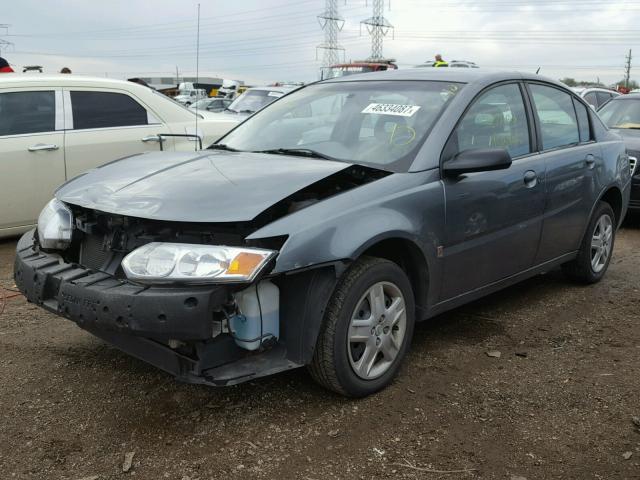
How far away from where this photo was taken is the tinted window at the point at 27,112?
5781mm

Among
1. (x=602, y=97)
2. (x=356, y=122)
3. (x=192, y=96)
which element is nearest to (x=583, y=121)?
(x=356, y=122)

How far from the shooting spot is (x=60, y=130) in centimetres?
601

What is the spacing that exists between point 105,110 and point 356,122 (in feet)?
11.4

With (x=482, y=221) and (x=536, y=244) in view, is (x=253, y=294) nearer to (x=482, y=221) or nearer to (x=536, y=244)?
(x=482, y=221)

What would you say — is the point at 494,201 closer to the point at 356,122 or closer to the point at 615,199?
the point at 356,122

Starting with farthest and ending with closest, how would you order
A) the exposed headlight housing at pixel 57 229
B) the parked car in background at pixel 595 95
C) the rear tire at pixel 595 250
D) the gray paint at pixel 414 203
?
the parked car in background at pixel 595 95, the rear tire at pixel 595 250, the exposed headlight housing at pixel 57 229, the gray paint at pixel 414 203

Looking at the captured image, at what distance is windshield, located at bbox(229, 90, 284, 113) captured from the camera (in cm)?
1125

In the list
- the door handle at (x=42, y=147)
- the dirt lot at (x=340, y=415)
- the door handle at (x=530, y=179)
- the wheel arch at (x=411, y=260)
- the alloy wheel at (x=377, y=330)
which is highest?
the door handle at (x=42, y=147)

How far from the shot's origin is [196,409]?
3018mm

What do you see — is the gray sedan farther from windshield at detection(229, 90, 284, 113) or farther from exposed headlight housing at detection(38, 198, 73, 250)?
windshield at detection(229, 90, 284, 113)

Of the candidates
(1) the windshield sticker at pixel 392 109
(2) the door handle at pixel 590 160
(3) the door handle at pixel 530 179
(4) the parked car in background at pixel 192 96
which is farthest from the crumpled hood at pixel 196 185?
(2) the door handle at pixel 590 160

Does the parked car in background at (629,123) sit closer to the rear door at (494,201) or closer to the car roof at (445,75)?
the car roof at (445,75)

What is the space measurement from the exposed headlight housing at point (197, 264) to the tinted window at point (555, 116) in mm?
2540

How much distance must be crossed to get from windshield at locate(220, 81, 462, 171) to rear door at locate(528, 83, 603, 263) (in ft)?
3.16
